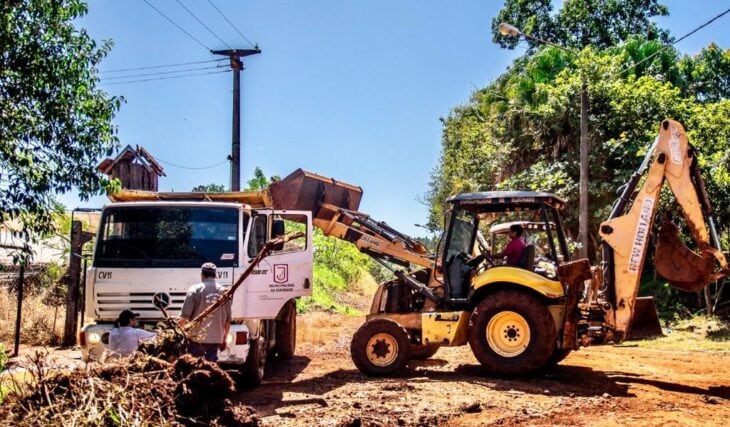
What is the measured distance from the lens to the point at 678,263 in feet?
34.2

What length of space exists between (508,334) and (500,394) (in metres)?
1.37

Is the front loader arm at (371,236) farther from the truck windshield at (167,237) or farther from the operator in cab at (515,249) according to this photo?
the truck windshield at (167,237)

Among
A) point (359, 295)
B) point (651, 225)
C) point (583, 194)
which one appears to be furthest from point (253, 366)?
point (359, 295)

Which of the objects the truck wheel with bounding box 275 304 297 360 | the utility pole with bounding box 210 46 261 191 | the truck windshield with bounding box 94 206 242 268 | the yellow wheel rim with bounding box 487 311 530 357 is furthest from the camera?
the utility pole with bounding box 210 46 261 191

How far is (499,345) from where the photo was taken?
10.3 m

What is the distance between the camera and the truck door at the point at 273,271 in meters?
9.57

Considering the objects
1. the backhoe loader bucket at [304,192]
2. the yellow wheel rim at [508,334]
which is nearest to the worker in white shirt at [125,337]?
the yellow wheel rim at [508,334]

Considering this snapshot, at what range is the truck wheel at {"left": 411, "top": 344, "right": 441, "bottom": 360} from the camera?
11.1 meters

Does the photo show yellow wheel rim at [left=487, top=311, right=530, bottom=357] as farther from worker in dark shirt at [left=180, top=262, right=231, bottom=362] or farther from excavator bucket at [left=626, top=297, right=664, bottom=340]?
worker in dark shirt at [left=180, top=262, right=231, bottom=362]

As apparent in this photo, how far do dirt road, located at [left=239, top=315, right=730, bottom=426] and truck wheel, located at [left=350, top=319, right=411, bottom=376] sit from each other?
0.24 metres

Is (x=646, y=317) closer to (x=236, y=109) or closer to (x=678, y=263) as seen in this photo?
Result: (x=678, y=263)

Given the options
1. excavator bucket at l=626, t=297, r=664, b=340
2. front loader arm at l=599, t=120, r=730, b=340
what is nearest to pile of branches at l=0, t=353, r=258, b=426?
front loader arm at l=599, t=120, r=730, b=340

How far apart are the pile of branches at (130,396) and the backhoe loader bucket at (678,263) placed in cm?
677

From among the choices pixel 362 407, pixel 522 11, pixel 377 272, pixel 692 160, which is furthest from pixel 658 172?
pixel 377 272
